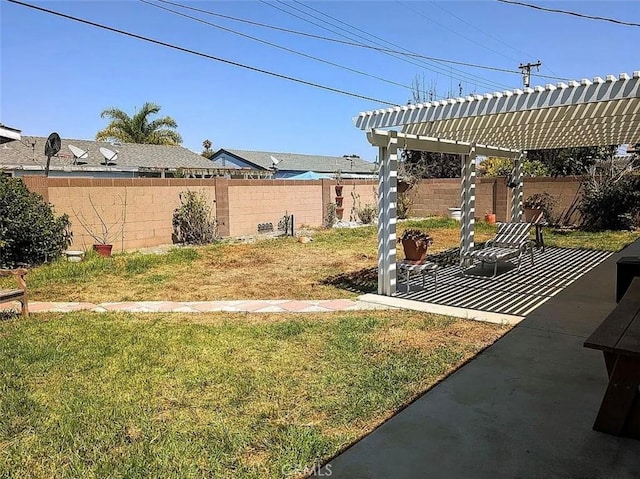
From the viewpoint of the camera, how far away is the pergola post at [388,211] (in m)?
6.71

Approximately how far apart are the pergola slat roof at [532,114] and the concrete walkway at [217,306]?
2.56 meters

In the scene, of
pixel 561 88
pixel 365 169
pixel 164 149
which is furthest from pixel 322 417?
Answer: pixel 365 169

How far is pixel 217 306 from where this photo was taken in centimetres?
674

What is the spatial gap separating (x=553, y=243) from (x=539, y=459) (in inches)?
451

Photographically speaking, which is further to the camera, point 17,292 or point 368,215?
point 368,215

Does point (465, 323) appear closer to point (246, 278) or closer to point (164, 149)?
point (246, 278)

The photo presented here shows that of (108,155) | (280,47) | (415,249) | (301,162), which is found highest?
(280,47)

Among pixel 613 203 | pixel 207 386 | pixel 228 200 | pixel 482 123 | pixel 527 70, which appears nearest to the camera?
pixel 207 386

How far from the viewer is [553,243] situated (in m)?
12.8

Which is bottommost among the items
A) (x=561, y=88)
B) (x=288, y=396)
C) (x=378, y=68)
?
(x=288, y=396)

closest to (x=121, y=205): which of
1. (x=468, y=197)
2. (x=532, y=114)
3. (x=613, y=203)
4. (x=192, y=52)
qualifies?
(x=192, y=52)

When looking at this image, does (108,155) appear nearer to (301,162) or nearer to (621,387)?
(301,162)

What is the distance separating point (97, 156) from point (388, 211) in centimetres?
2149

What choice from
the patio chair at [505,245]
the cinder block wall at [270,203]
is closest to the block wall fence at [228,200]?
the cinder block wall at [270,203]
